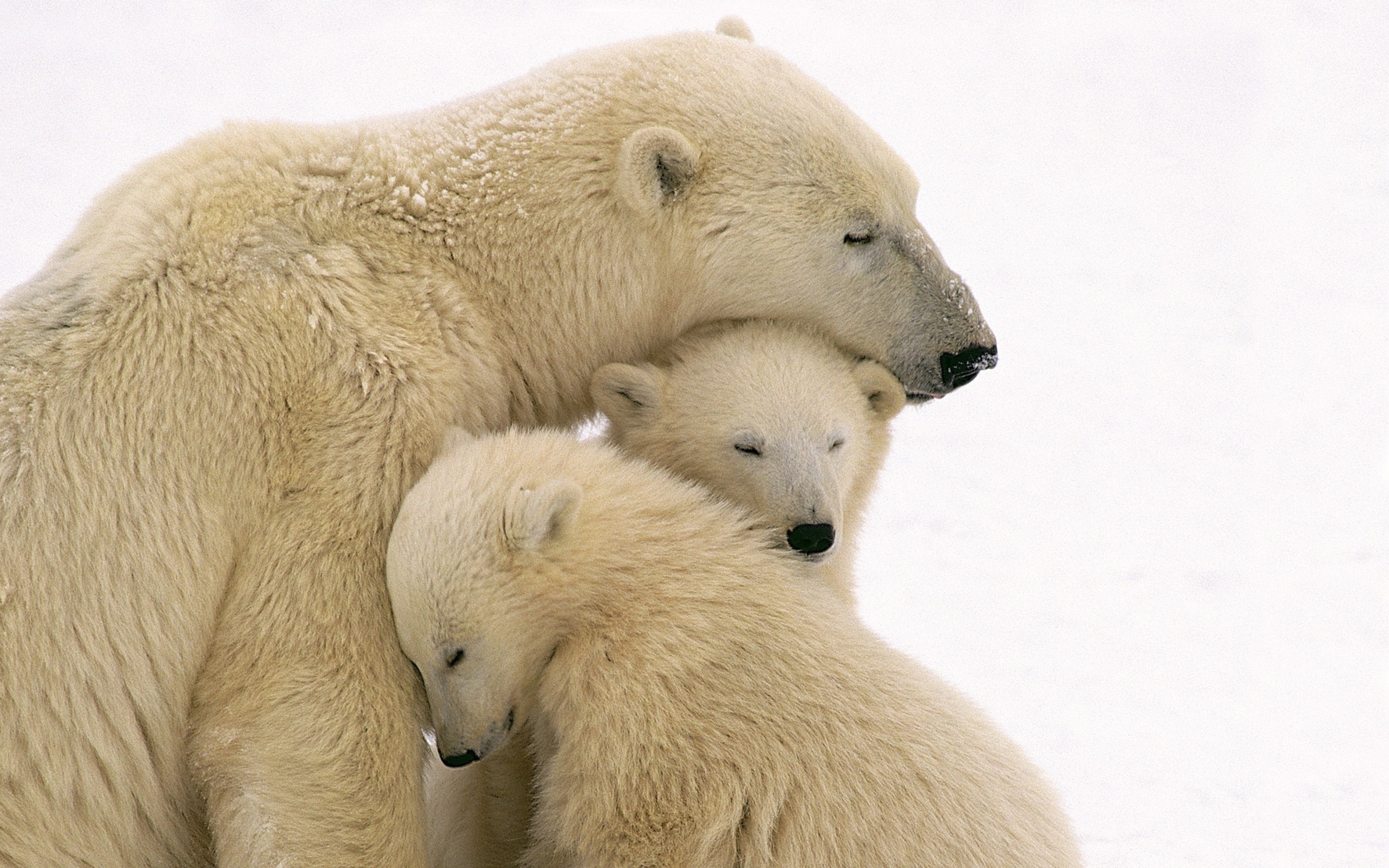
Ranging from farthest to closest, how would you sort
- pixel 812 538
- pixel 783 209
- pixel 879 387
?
pixel 879 387 < pixel 783 209 < pixel 812 538

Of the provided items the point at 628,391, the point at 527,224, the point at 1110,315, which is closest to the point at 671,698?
the point at 628,391

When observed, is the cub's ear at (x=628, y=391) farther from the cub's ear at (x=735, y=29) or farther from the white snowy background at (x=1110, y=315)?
the white snowy background at (x=1110, y=315)

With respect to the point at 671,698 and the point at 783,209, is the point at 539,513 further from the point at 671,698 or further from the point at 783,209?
the point at 783,209

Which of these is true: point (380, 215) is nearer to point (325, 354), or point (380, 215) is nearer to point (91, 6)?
point (325, 354)

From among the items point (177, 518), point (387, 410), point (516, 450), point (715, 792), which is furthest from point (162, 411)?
point (715, 792)

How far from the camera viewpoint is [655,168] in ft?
11.9

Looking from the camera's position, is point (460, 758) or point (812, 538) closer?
point (460, 758)

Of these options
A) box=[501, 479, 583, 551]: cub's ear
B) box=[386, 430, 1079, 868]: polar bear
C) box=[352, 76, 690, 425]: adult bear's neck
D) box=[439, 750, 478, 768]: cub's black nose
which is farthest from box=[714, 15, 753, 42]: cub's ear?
box=[439, 750, 478, 768]: cub's black nose

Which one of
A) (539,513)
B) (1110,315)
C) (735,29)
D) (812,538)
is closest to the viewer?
(539,513)

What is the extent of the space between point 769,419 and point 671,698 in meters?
0.78

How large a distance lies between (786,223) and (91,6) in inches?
375

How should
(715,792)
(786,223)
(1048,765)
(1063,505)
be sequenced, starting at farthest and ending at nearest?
1. (1063,505)
2. (1048,765)
3. (786,223)
4. (715,792)

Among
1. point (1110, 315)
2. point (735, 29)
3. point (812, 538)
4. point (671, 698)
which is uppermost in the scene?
point (735, 29)

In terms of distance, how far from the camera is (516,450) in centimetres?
353
